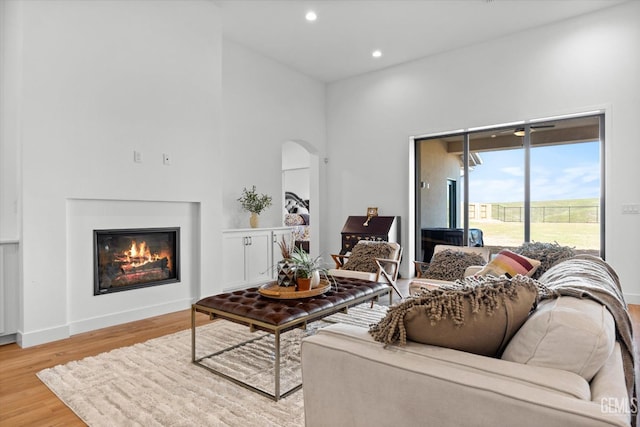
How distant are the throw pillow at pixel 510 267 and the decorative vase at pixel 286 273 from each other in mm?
1383

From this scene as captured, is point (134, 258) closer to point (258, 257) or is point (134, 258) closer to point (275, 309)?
point (258, 257)

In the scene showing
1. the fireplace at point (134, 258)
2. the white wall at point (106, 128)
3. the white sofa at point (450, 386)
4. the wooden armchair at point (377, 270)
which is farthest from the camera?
the wooden armchair at point (377, 270)

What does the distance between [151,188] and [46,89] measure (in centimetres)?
125

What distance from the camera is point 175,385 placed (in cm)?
234

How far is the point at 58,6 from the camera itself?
3.27m

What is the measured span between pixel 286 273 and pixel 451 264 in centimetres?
188

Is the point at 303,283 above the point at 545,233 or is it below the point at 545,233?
below

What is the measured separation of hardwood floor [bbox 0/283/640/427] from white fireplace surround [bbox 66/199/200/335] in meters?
0.13

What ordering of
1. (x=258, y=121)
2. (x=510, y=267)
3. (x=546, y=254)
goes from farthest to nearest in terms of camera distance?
1. (x=258, y=121)
2. (x=546, y=254)
3. (x=510, y=267)

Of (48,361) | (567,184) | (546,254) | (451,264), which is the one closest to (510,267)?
(546,254)

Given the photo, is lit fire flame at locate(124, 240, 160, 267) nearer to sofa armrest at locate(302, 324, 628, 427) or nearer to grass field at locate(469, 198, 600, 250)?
sofa armrest at locate(302, 324, 628, 427)

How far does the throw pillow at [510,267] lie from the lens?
2.60 m

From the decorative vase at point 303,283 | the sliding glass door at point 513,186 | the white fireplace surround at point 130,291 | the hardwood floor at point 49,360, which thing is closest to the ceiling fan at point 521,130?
the sliding glass door at point 513,186

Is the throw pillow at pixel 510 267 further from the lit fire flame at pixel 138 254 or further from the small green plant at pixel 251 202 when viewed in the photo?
the small green plant at pixel 251 202
